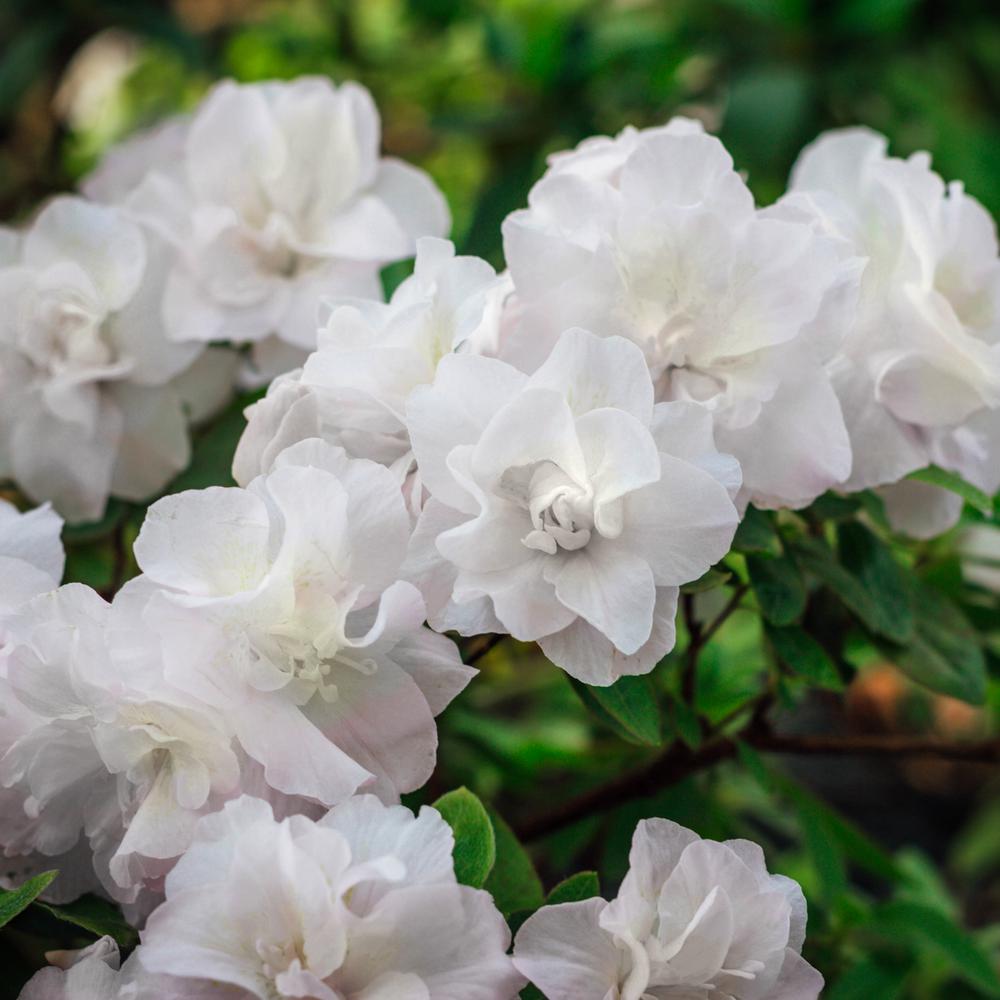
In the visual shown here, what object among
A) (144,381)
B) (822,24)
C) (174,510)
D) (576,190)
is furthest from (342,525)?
(822,24)

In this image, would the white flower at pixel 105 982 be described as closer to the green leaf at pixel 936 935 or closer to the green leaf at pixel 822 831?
the green leaf at pixel 822 831

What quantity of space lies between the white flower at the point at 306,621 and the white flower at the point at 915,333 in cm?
23

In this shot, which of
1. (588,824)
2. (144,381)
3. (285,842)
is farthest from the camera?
(588,824)

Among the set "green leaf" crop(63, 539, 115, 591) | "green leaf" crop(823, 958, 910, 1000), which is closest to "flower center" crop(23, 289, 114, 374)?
"green leaf" crop(63, 539, 115, 591)

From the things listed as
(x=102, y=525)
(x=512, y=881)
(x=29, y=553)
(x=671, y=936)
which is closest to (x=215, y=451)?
(x=102, y=525)

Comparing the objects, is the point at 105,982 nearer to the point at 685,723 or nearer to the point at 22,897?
the point at 22,897

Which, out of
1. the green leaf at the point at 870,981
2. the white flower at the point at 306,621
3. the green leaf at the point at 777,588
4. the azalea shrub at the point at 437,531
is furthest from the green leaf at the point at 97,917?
the green leaf at the point at 870,981

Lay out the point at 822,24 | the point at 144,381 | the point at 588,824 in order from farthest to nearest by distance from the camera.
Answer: the point at 822,24 < the point at 588,824 < the point at 144,381

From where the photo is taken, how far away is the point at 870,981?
78cm

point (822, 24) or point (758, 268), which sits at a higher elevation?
point (758, 268)

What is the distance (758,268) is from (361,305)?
0.57ft

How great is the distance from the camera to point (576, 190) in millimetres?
559

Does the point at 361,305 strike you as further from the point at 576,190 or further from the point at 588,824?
the point at 588,824

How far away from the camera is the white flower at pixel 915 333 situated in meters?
0.58
